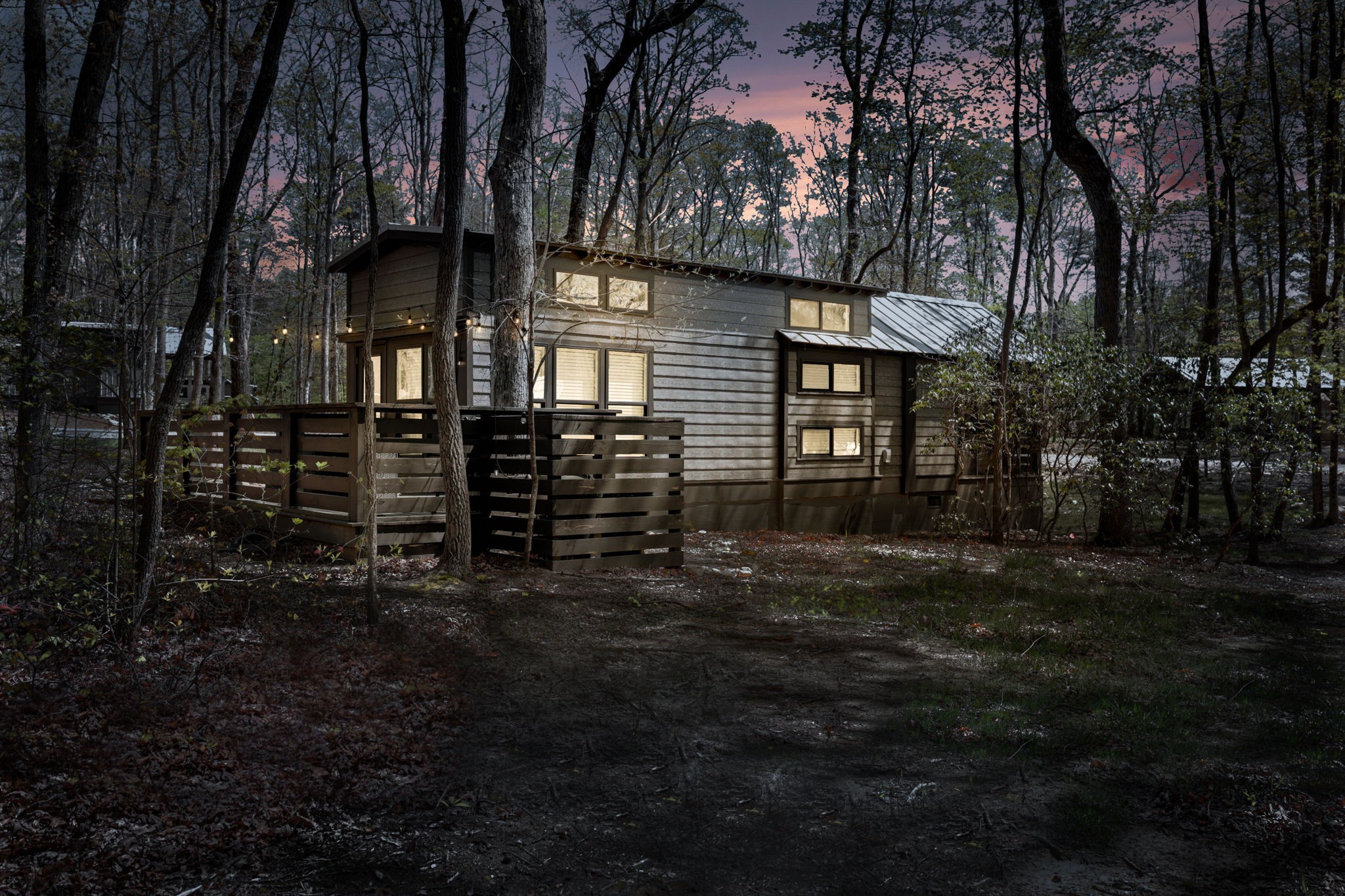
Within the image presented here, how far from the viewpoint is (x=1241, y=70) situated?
14.5 metres

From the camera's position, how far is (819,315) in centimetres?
1705

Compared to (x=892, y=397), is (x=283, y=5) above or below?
above

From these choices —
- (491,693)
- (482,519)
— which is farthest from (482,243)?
(491,693)

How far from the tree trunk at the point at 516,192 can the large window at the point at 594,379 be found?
2.14 meters

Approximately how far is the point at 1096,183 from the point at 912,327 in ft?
17.9

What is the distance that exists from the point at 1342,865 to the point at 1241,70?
15477mm

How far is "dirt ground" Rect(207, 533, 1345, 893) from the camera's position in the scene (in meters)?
3.20

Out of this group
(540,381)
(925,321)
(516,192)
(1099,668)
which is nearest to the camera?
(1099,668)

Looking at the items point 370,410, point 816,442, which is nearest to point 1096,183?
point 816,442

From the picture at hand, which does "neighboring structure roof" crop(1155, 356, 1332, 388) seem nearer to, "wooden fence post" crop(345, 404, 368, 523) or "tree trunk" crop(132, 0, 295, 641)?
Result: "wooden fence post" crop(345, 404, 368, 523)

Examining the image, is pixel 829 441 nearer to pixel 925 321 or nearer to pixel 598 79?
pixel 925 321

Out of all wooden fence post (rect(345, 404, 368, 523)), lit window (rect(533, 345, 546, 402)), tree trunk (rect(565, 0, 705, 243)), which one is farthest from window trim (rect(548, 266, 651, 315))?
wooden fence post (rect(345, 404, 368, 523))

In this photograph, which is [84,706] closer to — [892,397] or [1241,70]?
[892,397]

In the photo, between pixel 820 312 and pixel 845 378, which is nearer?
pixel 820 312
